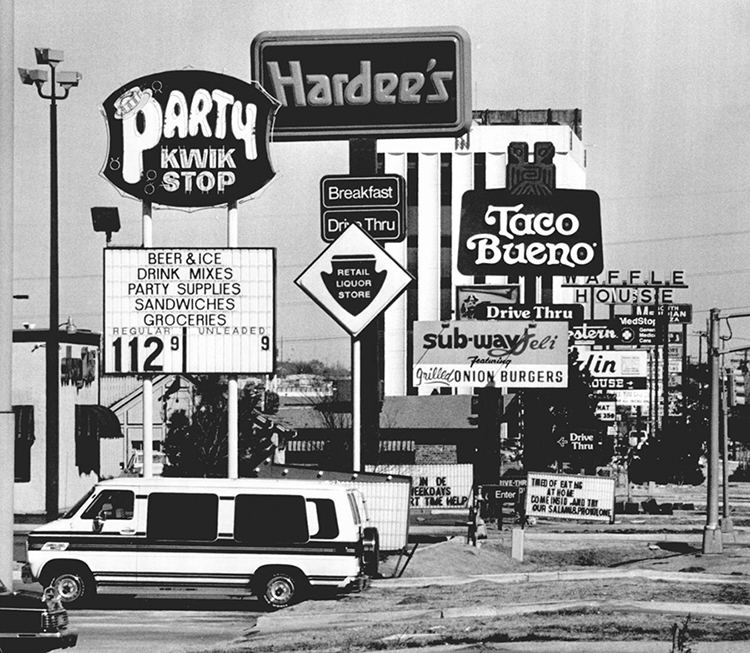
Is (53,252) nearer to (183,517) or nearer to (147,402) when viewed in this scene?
(147,402)

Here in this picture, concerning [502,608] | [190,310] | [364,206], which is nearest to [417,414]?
[364,206]

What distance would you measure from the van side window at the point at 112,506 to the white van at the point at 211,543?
2cm

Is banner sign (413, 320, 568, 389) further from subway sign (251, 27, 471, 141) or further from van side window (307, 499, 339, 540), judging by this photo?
van side window (307, 499, 339, 540)

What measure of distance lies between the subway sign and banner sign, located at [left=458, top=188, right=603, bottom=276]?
593 inches

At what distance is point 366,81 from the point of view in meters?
29.1

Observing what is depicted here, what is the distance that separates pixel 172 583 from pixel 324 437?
217 ft

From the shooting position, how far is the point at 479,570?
30.1 m

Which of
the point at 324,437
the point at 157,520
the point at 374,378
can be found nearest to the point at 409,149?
the point at 324,437

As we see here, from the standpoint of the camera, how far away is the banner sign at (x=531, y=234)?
143 ft

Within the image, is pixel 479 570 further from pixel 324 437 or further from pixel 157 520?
→ pixel 324 437

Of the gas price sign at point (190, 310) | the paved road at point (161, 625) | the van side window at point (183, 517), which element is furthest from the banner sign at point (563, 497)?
the van side window at point (183, 517)

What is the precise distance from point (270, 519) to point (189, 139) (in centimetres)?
819

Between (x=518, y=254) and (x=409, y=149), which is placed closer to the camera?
(x=518, y=254)

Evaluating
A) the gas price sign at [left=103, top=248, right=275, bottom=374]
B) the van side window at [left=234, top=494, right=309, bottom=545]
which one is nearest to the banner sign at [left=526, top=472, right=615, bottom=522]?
the gas price sign at [left=103, top=248, right=275, bottom=374]
